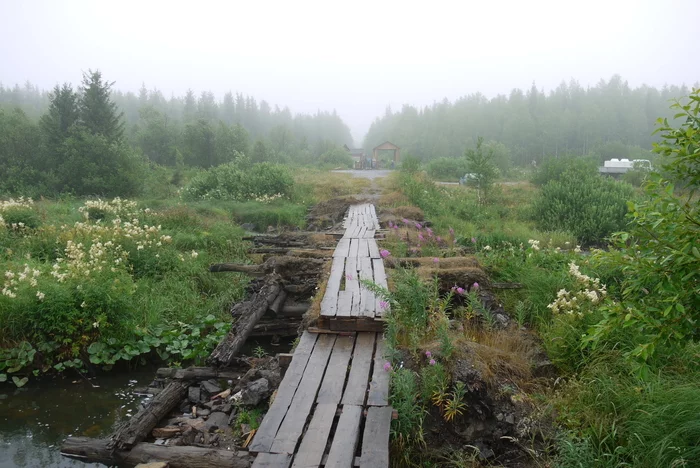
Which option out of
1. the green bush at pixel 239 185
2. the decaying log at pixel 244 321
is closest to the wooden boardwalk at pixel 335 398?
the decaying log at pixel 244 321

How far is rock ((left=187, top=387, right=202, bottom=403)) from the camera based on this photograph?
565 centimetres

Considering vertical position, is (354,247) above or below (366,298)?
above

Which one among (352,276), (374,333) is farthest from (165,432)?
(352,276)

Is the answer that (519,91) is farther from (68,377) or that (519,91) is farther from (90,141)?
(68,377)

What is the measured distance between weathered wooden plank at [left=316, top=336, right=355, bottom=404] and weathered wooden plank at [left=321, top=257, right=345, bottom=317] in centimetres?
34

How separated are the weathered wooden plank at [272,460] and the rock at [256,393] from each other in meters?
1.54

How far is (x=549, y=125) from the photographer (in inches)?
2911

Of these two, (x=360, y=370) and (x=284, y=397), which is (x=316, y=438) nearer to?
(x=284, y=397)

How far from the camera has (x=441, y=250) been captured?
8.77 metres

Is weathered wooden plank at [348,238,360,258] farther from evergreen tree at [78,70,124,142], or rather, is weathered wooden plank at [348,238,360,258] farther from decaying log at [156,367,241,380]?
evergreen tree at [78,70,124,142]

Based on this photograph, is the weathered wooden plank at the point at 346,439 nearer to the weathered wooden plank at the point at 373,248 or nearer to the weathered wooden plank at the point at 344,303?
the weathered wooden plank at the point at 344,303

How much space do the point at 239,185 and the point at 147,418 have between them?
54.1 ft

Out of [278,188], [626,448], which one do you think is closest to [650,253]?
[626,448]

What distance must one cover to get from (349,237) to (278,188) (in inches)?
448
